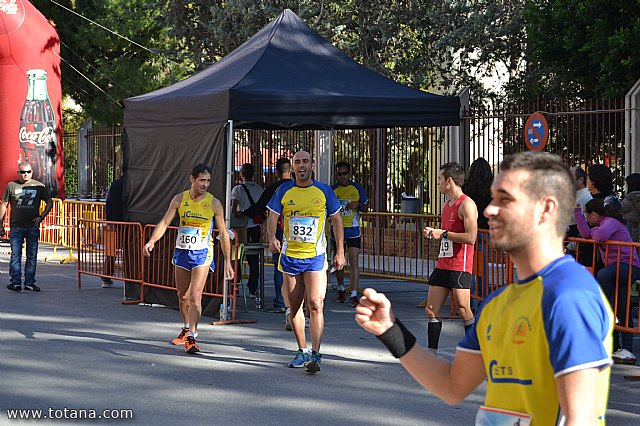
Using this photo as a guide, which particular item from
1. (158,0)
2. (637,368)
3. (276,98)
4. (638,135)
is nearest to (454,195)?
(637,368)

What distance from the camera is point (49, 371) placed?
29.0 feet

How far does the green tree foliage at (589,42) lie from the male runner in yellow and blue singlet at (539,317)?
14790 mm

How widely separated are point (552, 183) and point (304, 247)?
21.5 ft

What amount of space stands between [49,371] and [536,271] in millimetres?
6740

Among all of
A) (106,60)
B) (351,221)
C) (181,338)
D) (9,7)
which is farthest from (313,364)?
(106,60)

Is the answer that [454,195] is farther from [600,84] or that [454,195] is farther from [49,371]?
[600,84]

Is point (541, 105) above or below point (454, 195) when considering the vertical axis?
above

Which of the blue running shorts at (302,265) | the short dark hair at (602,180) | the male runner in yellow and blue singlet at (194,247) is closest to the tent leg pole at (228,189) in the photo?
the male runner in yellow and blue singlet at (194,247)

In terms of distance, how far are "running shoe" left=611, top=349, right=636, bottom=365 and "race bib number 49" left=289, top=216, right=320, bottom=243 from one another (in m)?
2.84

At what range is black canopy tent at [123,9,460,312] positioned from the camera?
11891 millimetres

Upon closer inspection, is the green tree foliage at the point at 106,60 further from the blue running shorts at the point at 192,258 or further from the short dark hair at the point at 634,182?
the short dark hair at the point at 634,182

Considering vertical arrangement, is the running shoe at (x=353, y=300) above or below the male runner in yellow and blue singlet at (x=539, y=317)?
below
